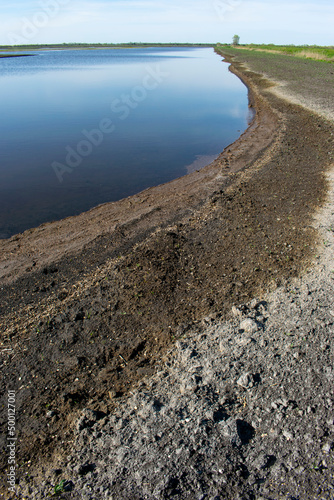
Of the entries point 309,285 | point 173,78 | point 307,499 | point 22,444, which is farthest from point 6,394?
point 173,78

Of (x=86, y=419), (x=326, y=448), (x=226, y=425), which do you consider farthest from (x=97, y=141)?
(x=326, y=448)

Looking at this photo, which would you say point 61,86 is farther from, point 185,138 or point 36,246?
point 36,246

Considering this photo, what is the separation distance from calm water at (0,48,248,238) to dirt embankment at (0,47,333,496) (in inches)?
70.9

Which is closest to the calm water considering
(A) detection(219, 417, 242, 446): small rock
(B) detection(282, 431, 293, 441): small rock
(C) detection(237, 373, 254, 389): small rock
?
(C) detection(237, 373, 254, 389): small rock

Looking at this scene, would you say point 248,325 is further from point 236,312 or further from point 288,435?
point 288,435

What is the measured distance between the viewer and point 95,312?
5.60m

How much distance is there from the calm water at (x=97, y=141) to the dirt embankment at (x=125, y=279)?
1.80 meters

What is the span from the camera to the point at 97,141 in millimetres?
16391

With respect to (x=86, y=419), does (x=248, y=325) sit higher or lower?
higher

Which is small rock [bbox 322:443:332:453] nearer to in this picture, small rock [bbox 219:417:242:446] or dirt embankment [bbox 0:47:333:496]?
small rock [bbox 219:417:242:446]

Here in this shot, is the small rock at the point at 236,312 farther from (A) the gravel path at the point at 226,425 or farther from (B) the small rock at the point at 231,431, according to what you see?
(B) the small rock at the point at 231,431

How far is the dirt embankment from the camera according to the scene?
4.41 m

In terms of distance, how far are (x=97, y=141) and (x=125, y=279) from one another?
11893 mm

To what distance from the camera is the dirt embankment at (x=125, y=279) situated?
14.5 ft
